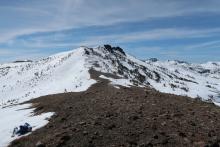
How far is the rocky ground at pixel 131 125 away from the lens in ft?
77.3

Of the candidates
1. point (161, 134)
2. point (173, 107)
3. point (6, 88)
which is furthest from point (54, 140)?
point (6, 88)

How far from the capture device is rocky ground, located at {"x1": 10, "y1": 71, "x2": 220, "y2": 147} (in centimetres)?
2355

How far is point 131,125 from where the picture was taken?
85.5 feet

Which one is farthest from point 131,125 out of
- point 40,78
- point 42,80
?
point 40,78

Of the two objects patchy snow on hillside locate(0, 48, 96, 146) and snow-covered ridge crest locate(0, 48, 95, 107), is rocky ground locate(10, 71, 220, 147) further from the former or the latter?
snow-covered ridge crest locate(0, 48, 95, 107)

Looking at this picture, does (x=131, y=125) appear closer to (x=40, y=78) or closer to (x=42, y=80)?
(x=42, y=80)

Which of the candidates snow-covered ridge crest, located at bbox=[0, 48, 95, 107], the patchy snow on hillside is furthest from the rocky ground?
snow-covered ridge crest, located at bbox=[0, 48, 95, 107]

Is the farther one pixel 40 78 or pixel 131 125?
pixel 40 78

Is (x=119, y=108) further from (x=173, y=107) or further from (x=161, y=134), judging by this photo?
(x=161, y=134)

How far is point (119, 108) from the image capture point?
101 ft

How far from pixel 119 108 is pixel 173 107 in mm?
4393

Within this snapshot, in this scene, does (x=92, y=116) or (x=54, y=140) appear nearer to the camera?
(x=54, y=140)

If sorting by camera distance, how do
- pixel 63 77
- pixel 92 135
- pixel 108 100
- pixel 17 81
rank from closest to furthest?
pixel 92 135 < pixel 108 100 < pixel 63 77 < pixel 17 81

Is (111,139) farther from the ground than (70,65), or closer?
closer
